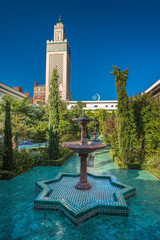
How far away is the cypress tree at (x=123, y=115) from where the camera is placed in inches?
422

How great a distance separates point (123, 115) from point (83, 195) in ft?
22.3

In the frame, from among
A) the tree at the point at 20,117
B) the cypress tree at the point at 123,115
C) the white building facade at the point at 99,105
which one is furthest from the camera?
the white building facade at the point at 99,105

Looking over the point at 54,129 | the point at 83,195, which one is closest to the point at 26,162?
the point at 54,129

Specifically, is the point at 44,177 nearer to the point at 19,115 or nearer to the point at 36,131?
the point at 36,131

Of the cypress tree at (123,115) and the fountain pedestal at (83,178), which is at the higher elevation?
the cypress tree at (123,115)

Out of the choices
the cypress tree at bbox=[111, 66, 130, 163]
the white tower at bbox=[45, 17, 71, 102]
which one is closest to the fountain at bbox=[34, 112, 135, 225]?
the cypress tree at bbox=[111, 66, 130, 163]

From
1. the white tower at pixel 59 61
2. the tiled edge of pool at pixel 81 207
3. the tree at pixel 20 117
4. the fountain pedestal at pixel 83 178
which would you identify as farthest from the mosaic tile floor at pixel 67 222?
the white tower at pixel 59 61

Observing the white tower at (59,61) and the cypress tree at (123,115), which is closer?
the cypress tree at (123,115)

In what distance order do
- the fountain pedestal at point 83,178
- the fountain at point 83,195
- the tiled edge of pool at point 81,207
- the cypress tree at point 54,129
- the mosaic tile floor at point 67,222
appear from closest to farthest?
the mosaic tile floor at point 67,222 < the tiled edge of pool at point 81,207 < the fountain at point 83,195 < the fountain pedestal at point 83,178 < the cypress tree at point 54,129

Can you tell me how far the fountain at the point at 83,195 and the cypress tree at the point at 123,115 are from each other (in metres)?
3.44

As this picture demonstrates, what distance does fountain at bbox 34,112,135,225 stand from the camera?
15.5 ft

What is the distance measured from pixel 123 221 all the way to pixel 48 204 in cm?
251

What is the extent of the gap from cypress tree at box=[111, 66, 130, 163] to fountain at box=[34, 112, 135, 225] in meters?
3.44

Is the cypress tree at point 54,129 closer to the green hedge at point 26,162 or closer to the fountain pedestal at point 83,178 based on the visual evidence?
the green hedge at point 26,162
